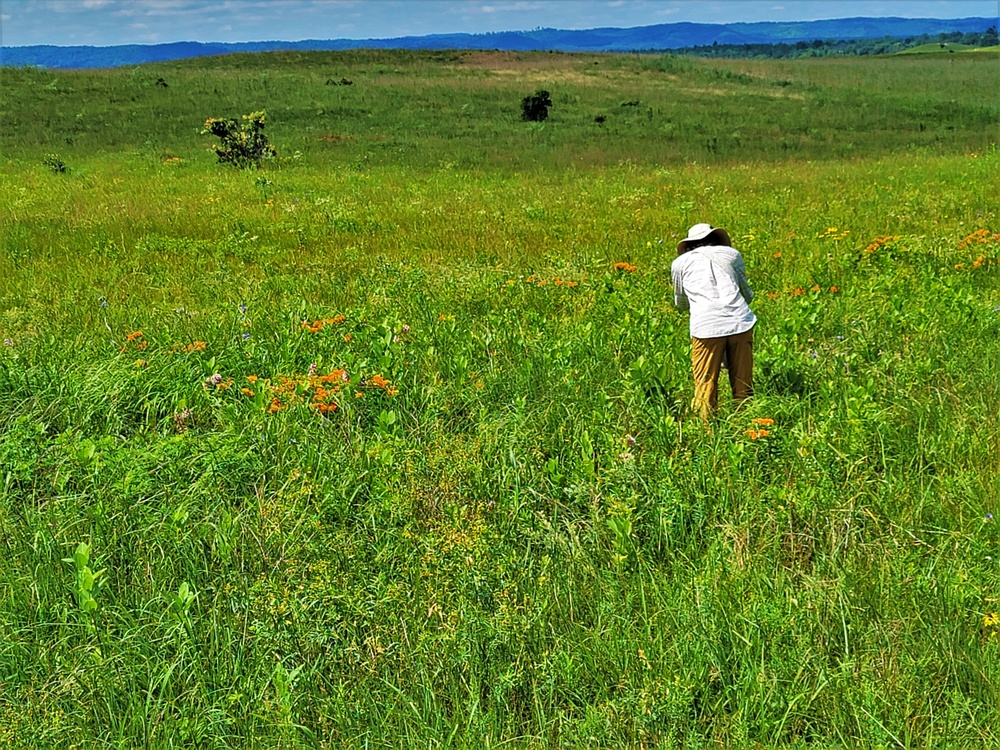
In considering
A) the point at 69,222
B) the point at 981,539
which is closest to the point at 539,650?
the point at 981,539

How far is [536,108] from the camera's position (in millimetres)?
33094

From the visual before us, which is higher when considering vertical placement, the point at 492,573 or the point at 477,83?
the point at 477,83

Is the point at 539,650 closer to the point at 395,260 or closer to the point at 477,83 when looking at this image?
the point at 395,260

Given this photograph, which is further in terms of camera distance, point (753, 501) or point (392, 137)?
point (392, 137)

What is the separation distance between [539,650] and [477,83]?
1872 inches

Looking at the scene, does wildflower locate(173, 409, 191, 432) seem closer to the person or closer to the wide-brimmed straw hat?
the person

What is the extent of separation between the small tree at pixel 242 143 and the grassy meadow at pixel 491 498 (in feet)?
39.7

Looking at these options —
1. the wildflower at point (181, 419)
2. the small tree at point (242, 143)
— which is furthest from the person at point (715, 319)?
the small tree at point (242, 143)

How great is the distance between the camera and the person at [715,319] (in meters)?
4.70

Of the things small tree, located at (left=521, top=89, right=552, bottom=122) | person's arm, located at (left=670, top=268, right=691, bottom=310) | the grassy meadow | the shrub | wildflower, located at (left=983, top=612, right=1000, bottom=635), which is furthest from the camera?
small tree, located at (left=521, top=89, right=552, bottom=122)

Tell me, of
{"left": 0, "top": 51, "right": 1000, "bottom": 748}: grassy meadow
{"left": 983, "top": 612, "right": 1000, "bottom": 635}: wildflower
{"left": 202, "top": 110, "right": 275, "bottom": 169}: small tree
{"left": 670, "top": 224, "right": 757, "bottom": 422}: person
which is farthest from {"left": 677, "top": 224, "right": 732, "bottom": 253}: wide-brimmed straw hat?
{"left": 202, "top": 110, "right": 275, "bottom": 169}: small tree

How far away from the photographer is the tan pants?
4.73 meters

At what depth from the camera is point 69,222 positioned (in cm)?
1198

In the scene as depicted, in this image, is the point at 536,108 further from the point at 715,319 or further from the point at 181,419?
the point at 181,419
